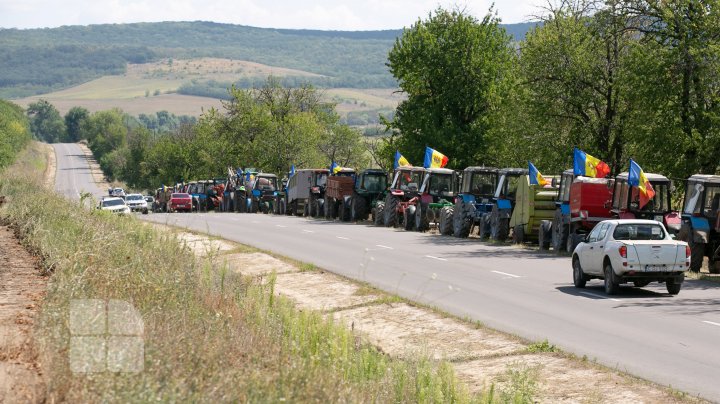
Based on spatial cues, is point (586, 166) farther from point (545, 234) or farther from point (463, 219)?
point (463, 219)

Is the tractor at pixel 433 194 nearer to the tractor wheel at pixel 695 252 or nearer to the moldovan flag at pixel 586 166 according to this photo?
the moldovan flag at pixel 586 166

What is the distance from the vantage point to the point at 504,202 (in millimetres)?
35312

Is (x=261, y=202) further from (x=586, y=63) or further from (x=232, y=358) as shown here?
(x=232, y=358)

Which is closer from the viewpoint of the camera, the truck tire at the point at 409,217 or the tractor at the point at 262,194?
the truck tire at the point at 409,217

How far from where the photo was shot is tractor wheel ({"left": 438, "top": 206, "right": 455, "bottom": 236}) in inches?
1527

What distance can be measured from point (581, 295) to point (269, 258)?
33.8 ft

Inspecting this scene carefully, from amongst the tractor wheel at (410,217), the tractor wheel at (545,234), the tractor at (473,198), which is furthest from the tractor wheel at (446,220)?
the tractor wheel at (545,234)

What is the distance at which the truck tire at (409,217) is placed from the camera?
42188mm

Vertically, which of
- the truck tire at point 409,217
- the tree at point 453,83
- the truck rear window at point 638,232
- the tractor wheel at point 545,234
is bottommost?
the truck tire at point 409,217

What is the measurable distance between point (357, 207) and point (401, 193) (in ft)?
19.7

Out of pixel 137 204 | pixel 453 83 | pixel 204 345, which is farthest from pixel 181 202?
pixel 204 345

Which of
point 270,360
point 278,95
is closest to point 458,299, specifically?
point 270,360

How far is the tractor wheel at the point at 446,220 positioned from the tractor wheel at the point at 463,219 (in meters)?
0.55

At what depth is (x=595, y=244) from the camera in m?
22.0
